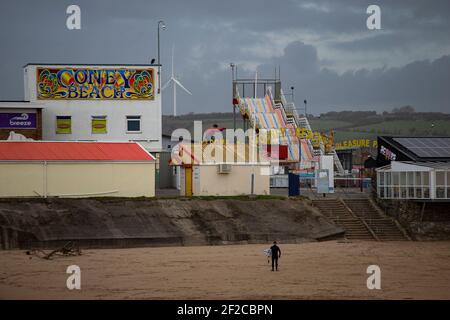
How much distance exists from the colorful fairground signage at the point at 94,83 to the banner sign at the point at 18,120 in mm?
2596

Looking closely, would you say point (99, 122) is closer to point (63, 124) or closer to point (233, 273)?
point (63, 124)

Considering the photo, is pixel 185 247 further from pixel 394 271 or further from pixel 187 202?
pixel 394 271

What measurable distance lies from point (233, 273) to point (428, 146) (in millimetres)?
23727

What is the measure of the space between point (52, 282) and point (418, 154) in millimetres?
27257

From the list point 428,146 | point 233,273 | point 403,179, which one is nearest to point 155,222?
point 233,273

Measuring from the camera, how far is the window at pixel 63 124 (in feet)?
207

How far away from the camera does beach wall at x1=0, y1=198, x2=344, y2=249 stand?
44062 millimetres

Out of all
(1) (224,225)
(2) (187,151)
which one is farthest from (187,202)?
(2) (187,151)

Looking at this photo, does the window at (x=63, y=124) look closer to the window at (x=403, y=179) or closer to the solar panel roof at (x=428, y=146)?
the solar panel roof at (x=428, y=146)

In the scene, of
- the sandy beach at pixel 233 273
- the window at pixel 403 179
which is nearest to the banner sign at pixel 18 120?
the sandy beach at pixel 233 273

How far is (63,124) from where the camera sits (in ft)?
208

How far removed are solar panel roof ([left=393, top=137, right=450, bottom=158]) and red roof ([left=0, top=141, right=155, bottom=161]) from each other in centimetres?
1562
